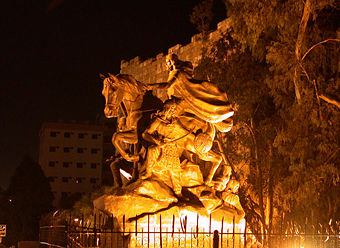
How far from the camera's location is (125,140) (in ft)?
30.2

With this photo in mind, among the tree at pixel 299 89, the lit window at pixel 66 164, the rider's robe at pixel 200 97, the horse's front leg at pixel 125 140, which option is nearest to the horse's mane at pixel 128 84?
the rider's robe at pixel 200 97

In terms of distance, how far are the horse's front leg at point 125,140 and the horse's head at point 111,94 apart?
45cm

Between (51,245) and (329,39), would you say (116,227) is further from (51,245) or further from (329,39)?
(329,39)

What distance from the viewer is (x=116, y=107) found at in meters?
9.40

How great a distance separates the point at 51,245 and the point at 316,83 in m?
8.12

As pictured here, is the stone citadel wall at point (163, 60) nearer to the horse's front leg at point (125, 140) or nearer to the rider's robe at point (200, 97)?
the rider's robe at point (200, 97)

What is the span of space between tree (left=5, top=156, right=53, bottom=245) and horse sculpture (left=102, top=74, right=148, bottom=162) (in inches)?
1148

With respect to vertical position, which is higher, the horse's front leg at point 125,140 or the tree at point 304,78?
the tree at point 304,78

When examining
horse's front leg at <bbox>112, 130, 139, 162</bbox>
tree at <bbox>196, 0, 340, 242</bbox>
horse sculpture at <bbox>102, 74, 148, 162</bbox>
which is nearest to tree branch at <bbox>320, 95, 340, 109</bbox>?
tree at <bbox>196, 0, 340, 242</bbox>

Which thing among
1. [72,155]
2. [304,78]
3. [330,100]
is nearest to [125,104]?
[330,100]

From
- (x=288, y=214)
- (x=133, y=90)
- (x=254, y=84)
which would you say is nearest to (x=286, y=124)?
(x=254, y=84)

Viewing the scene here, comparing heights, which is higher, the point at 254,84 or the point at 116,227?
the point at 254,84

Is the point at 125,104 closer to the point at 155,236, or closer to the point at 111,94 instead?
the point at 111,94

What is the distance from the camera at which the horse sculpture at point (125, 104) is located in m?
9.20
